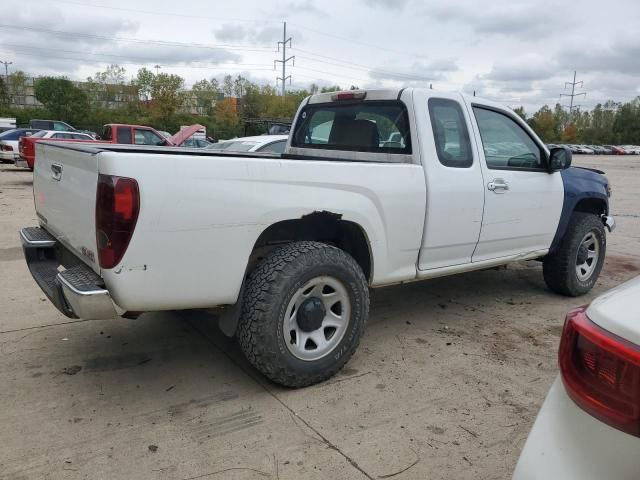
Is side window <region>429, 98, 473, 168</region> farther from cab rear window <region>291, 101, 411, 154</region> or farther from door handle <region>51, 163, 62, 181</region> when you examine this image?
door handle <region>51, 163, 62, 181</region>

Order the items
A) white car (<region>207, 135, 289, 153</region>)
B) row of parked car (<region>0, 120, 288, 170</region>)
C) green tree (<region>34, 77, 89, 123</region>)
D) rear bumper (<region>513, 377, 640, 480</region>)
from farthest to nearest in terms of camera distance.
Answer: green tree (<region>34, 77, 89, 123</region>) < row of parked car (<region>0, 120, 288, 170</region>) < white car (<region>207, 135, 289, 153</region>) < rear bumper (<region>513, 377, 640, 480</region>)

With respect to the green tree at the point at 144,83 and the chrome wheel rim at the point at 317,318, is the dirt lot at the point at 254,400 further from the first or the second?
the green tree at the point at 144,83


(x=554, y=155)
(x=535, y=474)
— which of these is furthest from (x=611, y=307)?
(x=554, y=155)

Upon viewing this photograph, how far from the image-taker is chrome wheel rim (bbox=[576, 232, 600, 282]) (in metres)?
5.46

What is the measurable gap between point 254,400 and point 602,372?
2.27 meters

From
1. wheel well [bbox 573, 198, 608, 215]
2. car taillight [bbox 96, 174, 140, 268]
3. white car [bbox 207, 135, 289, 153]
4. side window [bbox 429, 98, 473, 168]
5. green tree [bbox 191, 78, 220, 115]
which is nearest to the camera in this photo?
Answer: car taillight [bbox 96, 174, 140, 268]

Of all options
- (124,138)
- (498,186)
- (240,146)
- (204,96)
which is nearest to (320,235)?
(498,186)

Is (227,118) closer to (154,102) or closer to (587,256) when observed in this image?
(154,102)

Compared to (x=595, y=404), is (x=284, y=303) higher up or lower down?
lower down

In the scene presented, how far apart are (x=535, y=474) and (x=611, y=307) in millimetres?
495

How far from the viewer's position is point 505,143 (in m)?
4.65

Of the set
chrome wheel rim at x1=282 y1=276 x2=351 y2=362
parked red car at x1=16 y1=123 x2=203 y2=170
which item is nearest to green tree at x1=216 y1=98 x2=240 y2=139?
parked red car at x1=16 y1=123 x2=203 y2=170

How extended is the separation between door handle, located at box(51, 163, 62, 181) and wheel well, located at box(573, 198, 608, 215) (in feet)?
15.4

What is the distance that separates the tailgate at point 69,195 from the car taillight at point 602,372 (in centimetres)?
225
